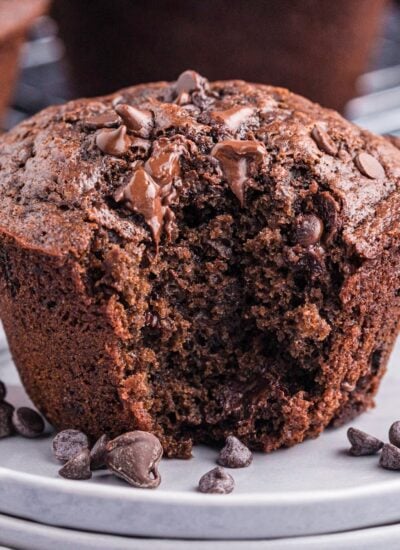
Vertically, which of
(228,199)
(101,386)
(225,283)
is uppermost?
(228,199)

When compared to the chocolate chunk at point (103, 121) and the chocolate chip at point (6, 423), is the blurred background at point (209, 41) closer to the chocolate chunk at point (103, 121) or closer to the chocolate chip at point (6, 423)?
the chocolate chunk at point (103, 121)

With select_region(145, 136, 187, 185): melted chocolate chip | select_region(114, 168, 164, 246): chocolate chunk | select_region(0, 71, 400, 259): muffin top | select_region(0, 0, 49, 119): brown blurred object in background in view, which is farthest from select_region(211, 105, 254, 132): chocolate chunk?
select_region(0, 0, 49, 119): brown blurred object in background

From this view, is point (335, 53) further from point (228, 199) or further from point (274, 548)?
point (274, 548)

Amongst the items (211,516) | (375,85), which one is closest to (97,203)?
(211,516)

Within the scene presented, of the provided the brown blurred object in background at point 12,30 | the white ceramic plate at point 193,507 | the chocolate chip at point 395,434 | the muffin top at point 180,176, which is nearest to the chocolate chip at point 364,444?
the chocolate chip at point 395,434

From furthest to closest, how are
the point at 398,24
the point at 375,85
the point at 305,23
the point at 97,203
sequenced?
the point at 398,24 → the point at 375,85 → the point at 305,23 → the point at 97,203

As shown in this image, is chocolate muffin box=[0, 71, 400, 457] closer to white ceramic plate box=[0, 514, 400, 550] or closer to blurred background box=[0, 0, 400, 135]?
white ceramic plate box=[0, 514, 400, 550]

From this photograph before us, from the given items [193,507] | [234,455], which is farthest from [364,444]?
[193,507]
